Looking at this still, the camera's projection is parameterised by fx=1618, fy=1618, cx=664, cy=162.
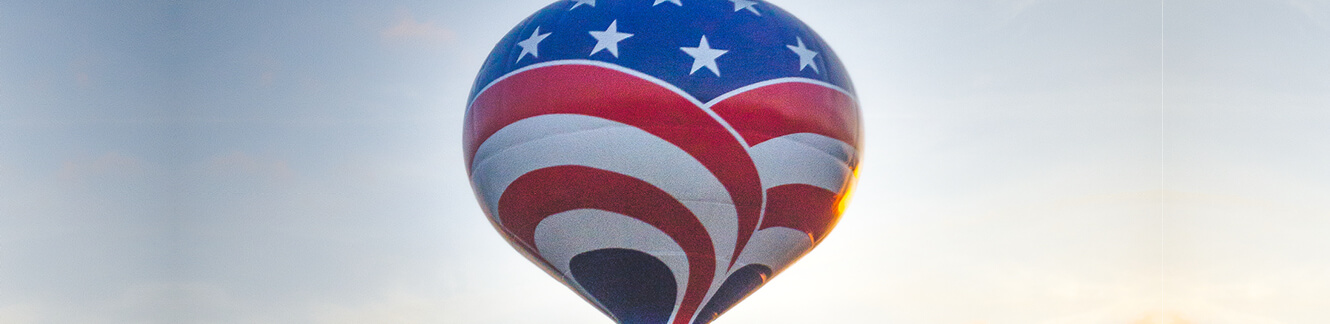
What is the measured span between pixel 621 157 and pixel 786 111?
1.65 metres

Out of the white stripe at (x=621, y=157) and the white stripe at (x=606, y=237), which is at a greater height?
the white stripe at (x=621, y=157)

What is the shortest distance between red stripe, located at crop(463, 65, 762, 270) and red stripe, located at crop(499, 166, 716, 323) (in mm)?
480

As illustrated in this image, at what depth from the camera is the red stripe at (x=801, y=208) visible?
51.2 ft

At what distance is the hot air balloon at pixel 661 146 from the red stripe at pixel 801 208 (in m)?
0.02

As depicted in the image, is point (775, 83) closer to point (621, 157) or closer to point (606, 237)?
point (621, 157)

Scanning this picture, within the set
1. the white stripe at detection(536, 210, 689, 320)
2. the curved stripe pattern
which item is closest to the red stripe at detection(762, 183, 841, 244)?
the curved stripe pattern

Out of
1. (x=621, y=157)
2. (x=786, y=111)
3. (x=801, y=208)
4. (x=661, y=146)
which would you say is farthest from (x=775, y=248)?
(x=621, y=157)

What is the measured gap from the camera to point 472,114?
16328mm

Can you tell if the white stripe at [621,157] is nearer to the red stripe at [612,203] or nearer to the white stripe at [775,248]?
the red stripe at [612,203]

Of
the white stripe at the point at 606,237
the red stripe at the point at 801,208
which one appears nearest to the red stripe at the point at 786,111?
the red stripe at the point at 801,208

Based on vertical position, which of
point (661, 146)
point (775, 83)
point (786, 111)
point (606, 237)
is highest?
point (775, 83)

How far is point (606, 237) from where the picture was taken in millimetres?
15594

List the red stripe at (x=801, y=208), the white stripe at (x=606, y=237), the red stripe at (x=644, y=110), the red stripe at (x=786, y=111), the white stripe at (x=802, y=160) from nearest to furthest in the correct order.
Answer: the red stripe at (x=644, y=110), the red stripe at (x=786, y=111), the white stripe at (x=802, y=160), the white stripe at (x=606, y=237), the red stripe at (x=801, y=208)

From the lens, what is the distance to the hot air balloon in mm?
15125
